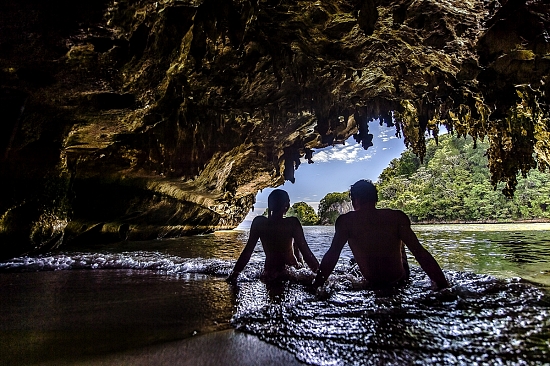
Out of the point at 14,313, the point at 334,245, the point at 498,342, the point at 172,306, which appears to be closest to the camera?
the point at 498,342

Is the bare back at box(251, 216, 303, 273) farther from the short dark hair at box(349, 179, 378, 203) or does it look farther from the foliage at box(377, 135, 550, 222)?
the foliage at box(377, 135, 550, 222)

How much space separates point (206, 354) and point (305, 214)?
59570mm

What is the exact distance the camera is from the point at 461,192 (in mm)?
39250

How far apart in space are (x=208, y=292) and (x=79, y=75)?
397 cm

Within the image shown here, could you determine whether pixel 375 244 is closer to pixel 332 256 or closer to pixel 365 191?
pixel 332 256

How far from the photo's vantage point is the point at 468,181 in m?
40.2

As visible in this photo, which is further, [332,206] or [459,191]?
[332,206]

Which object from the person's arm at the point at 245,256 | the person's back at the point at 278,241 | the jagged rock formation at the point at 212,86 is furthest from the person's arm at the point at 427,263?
the jagged rock formation at the point at 212,86

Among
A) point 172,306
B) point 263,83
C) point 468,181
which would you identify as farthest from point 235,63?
point 468,181

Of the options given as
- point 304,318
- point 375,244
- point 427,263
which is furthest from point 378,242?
point 304,318

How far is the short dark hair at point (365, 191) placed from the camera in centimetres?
352

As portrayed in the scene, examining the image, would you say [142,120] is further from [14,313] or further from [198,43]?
[14,313]

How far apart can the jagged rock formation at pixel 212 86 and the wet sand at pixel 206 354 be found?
367cm

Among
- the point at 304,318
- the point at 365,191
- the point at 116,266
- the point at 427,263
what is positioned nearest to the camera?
the point at 304,318
